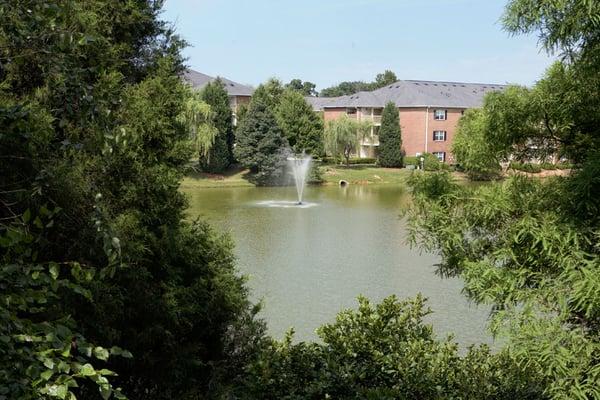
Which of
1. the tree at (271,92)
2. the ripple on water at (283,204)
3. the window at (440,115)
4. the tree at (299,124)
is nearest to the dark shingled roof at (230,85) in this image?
the tree at (271,92)

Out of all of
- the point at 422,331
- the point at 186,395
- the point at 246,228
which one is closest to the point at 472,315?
the point at 422,331

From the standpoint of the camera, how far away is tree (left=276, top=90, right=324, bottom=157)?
3500 cm

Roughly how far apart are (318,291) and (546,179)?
21.7 feet

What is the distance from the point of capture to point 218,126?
3206 cm

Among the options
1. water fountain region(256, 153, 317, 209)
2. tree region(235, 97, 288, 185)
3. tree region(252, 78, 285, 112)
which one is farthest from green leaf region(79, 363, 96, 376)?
tree region(252, 78, 285, 112)

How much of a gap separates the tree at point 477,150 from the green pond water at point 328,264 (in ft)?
2.46

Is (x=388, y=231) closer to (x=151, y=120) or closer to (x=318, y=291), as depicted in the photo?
(x=318, y=291)

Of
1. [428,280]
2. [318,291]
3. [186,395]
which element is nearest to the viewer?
[186,395]

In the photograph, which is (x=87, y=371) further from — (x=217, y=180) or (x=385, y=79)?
(x=385, y=79)

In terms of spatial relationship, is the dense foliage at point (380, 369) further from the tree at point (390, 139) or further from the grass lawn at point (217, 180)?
the tree at point (390, 139)

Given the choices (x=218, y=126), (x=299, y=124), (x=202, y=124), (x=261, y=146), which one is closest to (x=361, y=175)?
(x=299, y=124)

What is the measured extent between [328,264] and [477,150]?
8.35 m

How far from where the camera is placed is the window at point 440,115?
4103 cm

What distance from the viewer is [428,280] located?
1132cm
